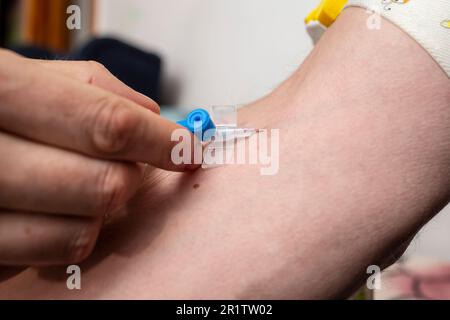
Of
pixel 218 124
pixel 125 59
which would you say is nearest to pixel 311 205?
pixel 218 124

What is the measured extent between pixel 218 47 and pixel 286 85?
93 cm

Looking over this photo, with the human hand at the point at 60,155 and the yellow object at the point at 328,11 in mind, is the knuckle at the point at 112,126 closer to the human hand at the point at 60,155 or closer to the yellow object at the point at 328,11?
the human hand at the point at 60,155

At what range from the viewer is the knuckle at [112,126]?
0.37 meters

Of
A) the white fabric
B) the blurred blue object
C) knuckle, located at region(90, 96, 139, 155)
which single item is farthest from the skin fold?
the blurred blue object

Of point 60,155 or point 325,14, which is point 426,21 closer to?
point 325,14

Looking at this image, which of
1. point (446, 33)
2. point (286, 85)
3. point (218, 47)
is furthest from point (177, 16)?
point (446, 33)

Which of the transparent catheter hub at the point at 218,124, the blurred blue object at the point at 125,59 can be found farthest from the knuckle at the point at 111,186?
the blurred blue object at the point at 125,59

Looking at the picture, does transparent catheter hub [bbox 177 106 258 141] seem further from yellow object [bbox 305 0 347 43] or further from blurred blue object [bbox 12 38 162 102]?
blurred blue object [bbox 12 38 162 102]

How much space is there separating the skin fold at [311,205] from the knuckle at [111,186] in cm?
9

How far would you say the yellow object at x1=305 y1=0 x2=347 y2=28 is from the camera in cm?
60

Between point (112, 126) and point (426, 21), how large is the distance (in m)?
0.35

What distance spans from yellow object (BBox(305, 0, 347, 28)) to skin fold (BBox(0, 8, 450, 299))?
92 mm
